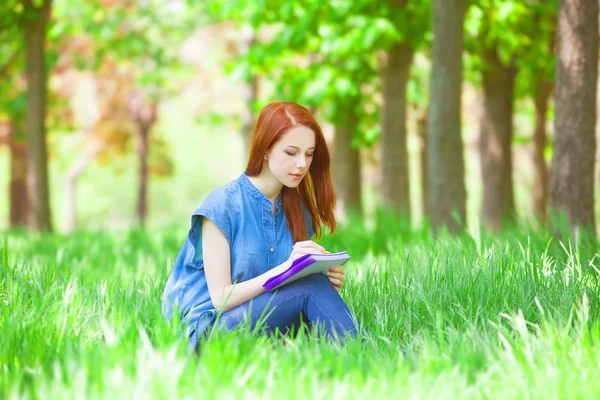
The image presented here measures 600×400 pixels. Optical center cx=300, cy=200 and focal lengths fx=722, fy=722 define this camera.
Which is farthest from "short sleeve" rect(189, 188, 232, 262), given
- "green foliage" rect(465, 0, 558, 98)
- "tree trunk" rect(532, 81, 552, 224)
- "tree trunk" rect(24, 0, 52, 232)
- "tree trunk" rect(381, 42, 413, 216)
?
"tree trunk" rect(532, 81, 552, 224)

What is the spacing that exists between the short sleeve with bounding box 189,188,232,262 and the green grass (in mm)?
395

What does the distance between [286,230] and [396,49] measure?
6.21 meters

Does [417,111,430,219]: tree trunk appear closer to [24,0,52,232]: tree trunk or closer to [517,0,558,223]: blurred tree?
[517,0,558,223]: blurred tree

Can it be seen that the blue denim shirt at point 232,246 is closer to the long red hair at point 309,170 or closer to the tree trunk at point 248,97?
the long red hair at point 309,170

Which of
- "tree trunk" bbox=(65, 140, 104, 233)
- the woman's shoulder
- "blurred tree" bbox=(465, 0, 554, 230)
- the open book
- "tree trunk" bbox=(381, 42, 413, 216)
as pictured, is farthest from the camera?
"tree trunk" bbox=(65, 140, 104, 233)

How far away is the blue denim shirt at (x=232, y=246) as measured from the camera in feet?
11.6

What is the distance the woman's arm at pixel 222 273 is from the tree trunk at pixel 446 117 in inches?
149

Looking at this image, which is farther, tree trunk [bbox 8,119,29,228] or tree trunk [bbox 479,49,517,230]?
tree trunk [bbox 8,119,29,228]

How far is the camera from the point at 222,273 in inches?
137

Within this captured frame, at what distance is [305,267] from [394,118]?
6521mm

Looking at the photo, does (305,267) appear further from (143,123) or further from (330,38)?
(143,123)

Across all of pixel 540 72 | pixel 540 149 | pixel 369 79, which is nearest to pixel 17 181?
pixel 369 79

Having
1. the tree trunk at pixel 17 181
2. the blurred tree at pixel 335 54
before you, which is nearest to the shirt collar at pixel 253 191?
the blurred tree at pixel 335 54

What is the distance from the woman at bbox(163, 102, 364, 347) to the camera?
3459mm
